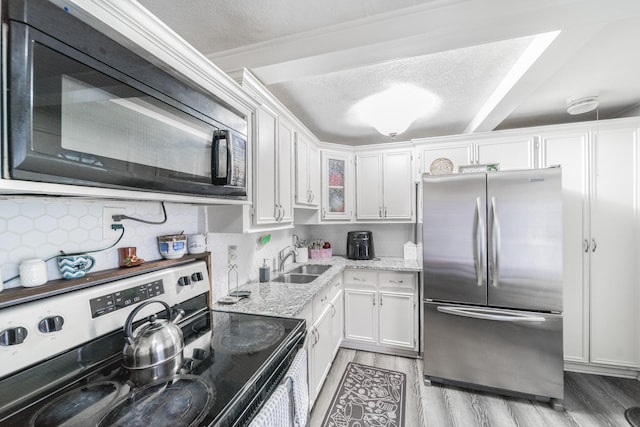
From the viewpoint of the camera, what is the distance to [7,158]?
500 millimetres

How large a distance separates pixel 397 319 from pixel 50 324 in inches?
100

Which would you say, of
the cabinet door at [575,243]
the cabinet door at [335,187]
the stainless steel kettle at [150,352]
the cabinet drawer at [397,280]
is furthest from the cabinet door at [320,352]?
the cabinet door at [575,243]

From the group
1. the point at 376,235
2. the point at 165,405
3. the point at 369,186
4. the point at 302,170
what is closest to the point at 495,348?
the point at 376,235

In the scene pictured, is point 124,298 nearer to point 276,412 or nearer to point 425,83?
point 276,412

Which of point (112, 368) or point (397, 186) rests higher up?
point (397, 186)

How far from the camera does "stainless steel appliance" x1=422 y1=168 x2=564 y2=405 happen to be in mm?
1944

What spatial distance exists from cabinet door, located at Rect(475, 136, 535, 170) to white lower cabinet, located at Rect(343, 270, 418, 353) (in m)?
1.39

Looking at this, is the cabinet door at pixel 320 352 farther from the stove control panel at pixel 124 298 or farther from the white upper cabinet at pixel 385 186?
the white upper cabinet at pixel 385 186

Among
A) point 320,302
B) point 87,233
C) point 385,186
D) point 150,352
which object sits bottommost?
point 320,302

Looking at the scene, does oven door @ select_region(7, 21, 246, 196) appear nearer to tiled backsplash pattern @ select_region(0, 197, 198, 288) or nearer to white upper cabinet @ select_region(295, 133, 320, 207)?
tiled backsplash pattern @ select_region(0, 197, 198, 288)

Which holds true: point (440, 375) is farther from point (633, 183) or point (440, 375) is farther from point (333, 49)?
point (333, 49)

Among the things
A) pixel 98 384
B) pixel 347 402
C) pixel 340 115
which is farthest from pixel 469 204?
pixel 98 384

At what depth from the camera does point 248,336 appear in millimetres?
1174

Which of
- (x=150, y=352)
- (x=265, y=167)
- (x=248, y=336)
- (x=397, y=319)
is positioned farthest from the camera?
Result: (x=397, y=319)
